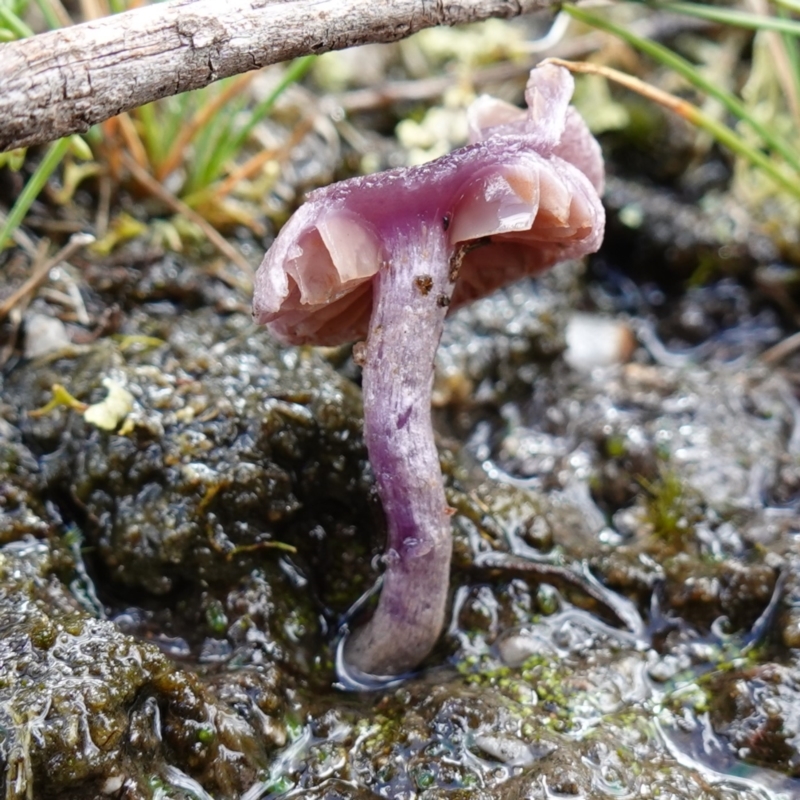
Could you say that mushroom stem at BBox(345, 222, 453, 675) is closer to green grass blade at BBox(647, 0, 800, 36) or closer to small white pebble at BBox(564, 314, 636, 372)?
green grass blade at BBox(647, 0, 800, 36)

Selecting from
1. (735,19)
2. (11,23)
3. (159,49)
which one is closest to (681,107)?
(735,19)

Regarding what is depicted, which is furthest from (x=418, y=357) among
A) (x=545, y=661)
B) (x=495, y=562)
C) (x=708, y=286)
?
(x=708, y=286)

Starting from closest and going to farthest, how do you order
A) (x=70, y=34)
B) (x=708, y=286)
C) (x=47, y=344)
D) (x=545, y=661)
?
(x=70, y=34) → (x=545, y=661) → (x=47, y=344) → (x=708, y=286)

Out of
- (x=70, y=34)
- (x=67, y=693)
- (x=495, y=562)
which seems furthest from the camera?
(x=495, y=562)

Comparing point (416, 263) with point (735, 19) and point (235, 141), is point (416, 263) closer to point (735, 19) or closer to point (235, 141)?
point (235, 141)

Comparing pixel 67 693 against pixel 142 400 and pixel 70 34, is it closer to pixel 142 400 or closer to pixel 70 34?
pixel 142 400

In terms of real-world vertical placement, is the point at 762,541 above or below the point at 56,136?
below

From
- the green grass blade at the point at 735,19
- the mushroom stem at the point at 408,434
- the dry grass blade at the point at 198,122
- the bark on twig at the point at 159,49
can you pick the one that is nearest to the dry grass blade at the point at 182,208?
the dry grass blade at the point at 198,122
